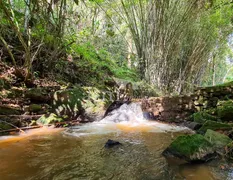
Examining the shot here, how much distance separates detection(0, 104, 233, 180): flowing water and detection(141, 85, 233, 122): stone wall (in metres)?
1.61

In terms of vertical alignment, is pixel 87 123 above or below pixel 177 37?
below

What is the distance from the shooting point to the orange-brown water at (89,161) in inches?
64.3

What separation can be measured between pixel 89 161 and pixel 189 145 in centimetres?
107

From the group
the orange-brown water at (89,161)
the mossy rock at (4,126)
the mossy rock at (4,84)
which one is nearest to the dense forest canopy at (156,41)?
the mossy rock at (4,84)

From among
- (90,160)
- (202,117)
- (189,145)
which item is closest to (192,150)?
(189,145)

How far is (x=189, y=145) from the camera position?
2.03 m

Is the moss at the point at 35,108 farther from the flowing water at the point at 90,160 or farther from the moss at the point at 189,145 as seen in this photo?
the moss at the point at 189,145

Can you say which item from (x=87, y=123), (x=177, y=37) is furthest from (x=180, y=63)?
(x=87, y=123)

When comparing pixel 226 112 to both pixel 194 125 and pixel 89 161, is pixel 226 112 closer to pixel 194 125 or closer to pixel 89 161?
pixel 194 125

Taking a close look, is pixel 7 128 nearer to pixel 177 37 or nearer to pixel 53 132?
pixel 53 132

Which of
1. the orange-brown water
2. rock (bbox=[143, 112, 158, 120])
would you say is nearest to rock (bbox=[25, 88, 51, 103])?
the orange-brown water

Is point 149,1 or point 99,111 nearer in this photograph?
point 99,111

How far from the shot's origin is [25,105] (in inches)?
145

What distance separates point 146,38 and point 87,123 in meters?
3.38
